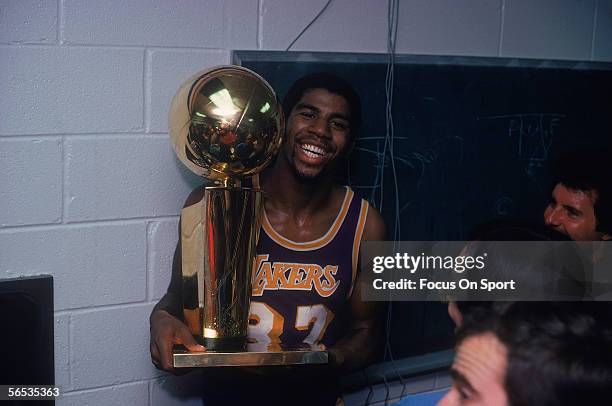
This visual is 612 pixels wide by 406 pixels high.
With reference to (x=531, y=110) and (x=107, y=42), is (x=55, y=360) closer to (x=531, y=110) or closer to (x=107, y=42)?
(x=107, y=42)

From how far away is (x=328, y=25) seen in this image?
5.07ft

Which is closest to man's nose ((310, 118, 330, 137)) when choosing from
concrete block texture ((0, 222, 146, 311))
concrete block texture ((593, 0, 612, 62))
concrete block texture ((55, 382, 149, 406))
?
concrete block texture ((0, 222, 146, 311))

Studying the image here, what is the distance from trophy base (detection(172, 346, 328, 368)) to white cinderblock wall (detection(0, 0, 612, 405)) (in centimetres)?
46

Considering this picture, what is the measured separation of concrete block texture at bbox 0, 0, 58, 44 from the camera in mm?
1214

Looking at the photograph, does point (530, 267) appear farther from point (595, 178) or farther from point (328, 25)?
point (328, 25)

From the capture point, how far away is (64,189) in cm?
132

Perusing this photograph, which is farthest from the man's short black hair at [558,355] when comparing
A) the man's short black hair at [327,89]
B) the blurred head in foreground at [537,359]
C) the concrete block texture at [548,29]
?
the concrete block texture at [548,29]

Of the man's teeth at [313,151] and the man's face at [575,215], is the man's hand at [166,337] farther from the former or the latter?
the man's face at [575,215]

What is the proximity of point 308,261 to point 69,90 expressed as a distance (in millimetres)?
554

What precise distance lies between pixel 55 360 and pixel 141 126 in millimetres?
490

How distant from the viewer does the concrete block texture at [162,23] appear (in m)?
1.28

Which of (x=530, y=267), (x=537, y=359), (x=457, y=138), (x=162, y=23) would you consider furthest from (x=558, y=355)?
(x=457, y=138)

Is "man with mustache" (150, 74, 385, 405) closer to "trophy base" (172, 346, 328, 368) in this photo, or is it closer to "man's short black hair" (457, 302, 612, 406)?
"trophy base" (172, 346, 328, 368)

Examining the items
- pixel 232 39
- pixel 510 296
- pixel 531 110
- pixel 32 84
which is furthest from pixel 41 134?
pixel 531 110
